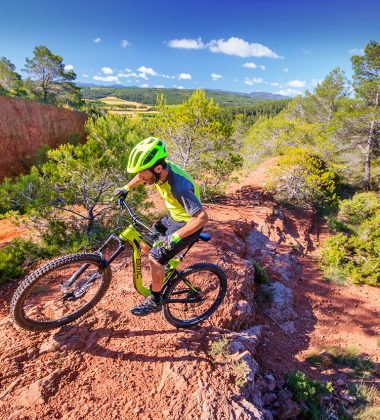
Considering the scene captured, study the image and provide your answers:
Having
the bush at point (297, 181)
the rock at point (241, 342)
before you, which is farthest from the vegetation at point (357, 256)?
the rock at point (241, 342)

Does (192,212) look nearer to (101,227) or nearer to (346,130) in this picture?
(101,227)

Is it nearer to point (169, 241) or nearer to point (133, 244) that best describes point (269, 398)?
point (169, 241)

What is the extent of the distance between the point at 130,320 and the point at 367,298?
8380 millimetres

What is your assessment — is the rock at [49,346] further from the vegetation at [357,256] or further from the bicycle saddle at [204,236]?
the vegetation at [357,256]

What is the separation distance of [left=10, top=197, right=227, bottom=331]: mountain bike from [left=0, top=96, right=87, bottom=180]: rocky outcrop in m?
12.2

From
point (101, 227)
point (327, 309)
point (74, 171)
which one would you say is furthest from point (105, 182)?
point (327, 309)

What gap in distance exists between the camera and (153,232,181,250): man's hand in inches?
109

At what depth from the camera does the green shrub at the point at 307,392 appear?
365 centimetres

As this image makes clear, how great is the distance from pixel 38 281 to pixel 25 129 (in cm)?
1450

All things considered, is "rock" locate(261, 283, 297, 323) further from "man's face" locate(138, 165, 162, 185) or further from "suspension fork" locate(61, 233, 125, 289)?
"man's face" locate(138, 165, 162, 185)

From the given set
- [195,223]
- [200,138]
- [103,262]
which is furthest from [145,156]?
[200,138]

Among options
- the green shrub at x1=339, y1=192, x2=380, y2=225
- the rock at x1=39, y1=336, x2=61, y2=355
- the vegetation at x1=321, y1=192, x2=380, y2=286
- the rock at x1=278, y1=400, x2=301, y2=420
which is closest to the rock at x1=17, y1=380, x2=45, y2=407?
the rock at x1=39, y1=336, x2=61, y2=355

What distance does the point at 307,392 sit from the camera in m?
3.78

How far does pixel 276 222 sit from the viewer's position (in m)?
12.2
